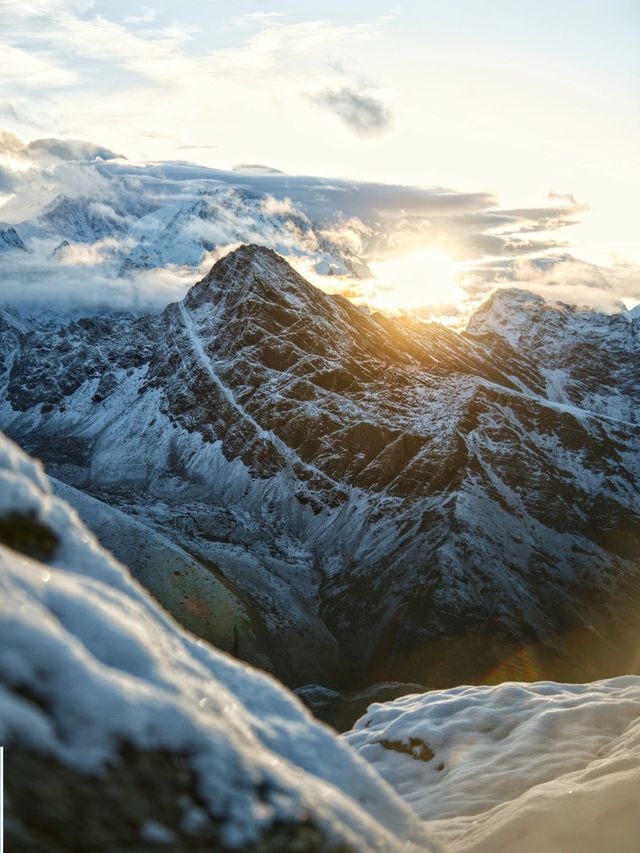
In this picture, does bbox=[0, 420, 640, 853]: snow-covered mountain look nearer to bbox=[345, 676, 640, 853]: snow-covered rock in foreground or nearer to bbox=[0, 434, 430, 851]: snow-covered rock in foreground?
bbox=[0, 434, 430, 851]: snow-covered rock in foreground

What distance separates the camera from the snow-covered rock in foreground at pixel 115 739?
5203 millimetres

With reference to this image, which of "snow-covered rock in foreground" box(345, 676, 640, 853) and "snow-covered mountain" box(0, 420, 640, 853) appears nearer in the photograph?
"snow-covered mountain" box(0, 420, 640, 853)

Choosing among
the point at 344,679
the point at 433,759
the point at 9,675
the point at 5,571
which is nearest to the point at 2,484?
the point at 5,571

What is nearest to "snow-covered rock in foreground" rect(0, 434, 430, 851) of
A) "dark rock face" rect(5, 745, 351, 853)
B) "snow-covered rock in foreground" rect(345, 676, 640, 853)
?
"dark rock face" rect(5, 745, 351, 853)

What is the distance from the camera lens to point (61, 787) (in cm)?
522

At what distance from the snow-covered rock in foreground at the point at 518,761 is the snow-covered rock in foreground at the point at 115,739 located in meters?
8.40

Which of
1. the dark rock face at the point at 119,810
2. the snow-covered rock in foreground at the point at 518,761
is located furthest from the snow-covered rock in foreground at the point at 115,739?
the snow-covered rock in foreground at the point at 518,761

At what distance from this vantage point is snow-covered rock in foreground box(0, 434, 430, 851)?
520 centimetres

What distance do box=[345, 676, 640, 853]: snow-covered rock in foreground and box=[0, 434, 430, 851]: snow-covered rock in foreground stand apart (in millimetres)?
8401

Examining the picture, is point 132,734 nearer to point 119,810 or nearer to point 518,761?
point 119,810

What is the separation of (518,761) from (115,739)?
2118cm

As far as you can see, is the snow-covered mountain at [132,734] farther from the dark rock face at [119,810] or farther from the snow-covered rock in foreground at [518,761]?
the snow-covered rock in foreground at [518,761]

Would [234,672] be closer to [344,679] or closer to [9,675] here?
[9,675]

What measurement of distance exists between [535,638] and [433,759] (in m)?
169
